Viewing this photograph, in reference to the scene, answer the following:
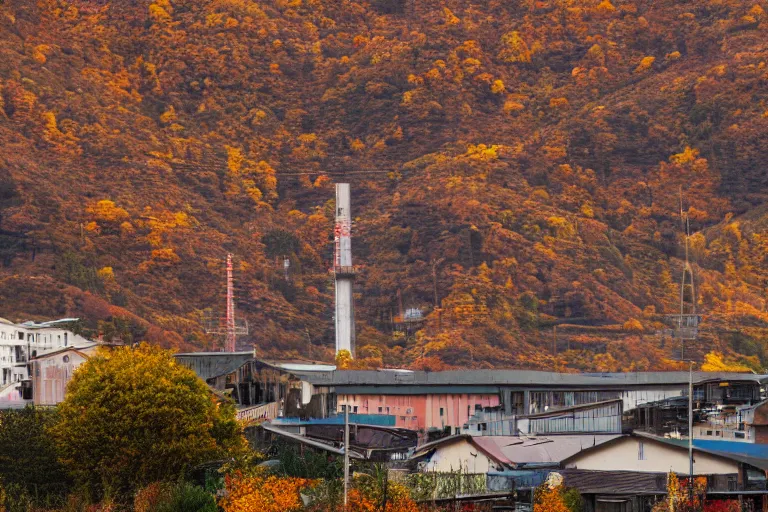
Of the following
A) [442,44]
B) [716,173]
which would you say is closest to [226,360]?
[716,173]

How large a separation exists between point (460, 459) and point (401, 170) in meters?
121

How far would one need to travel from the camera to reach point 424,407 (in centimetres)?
7119

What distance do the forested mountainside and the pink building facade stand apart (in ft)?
163

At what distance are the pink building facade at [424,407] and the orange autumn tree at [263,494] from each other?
20259 millimetres

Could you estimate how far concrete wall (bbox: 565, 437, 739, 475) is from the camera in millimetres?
47875

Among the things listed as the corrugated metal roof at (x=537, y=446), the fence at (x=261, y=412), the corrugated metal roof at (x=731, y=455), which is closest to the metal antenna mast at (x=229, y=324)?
the fence at (x=261, y=412)

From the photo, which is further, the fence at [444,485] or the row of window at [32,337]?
the row of window at [32,337]

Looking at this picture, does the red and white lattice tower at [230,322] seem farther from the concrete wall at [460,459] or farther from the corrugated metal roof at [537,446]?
the concrete wall at [460,459]

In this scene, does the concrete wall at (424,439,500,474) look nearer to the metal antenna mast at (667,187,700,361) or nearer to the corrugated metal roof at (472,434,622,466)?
the corrugated metal roof at (472,434,622,466)

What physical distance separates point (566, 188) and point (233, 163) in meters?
31.9

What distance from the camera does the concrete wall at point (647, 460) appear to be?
157 ft

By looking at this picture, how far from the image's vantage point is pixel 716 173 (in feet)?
527

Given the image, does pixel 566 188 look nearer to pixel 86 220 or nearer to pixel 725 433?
pixel 86 220

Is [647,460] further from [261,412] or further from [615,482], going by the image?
[261,412]
